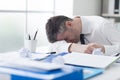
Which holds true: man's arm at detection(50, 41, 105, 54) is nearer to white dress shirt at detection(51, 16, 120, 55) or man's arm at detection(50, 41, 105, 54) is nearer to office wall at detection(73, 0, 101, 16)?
white dress shirt at detection(51, 16, 120, 55)

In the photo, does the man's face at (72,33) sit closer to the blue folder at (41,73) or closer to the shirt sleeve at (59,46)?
the shirt sleeve at (59,46)

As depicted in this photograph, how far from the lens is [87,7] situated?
10.7 ft

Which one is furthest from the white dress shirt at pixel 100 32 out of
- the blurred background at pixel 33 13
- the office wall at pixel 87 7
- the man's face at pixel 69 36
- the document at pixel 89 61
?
the office wall at pixel 87 7

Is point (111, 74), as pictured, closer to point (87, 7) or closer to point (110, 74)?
point (110, 74)

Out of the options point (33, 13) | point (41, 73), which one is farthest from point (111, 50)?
point (33, 13)

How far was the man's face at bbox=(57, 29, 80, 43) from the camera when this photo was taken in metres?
1.66

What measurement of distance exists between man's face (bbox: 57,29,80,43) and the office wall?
1.36 meters

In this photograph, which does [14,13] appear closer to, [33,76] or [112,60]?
[112,60]

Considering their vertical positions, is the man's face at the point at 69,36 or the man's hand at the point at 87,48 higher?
the man's face at the point at 69,36

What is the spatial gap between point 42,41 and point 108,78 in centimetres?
237

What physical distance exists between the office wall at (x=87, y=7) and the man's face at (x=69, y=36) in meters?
1.36

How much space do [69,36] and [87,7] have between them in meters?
1.65

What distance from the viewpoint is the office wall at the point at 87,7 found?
311 cm

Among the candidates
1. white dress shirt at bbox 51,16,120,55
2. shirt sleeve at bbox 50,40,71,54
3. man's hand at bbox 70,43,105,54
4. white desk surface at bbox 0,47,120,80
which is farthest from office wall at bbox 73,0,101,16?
white desk surface at bbox 0,47,120,80
